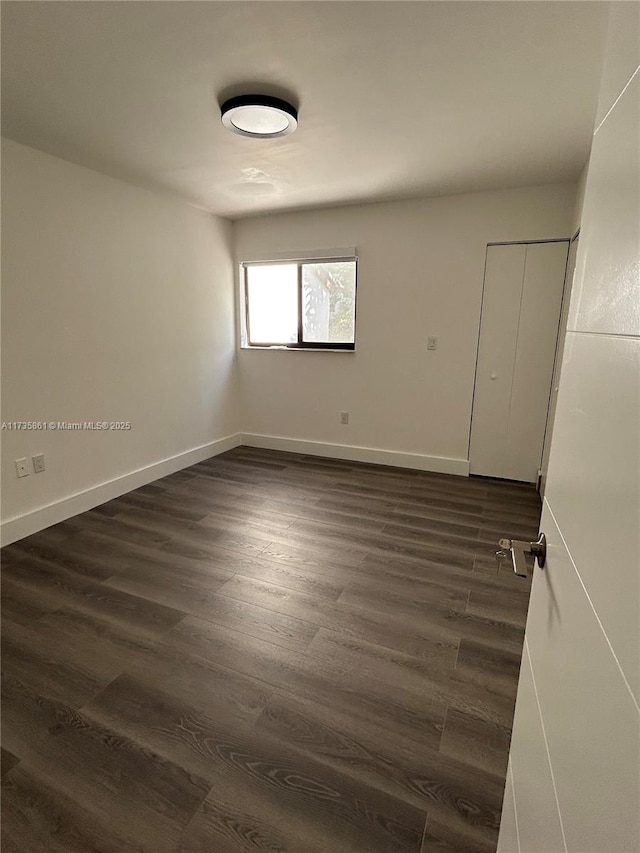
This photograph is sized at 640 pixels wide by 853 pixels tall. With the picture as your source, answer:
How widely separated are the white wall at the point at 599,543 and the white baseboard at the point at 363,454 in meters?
3.14

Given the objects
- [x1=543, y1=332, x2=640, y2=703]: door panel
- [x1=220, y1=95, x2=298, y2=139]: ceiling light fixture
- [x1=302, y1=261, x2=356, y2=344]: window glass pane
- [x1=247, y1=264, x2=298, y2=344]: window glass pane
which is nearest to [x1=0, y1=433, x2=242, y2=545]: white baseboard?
[x1=247, y1=264, x2=298, y2=344]: window glass pane

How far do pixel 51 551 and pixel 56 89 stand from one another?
2.43 m

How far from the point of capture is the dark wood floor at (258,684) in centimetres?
116

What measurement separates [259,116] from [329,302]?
2156 mm

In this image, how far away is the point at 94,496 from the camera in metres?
3.09

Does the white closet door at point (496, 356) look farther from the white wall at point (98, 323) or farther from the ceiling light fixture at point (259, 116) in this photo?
the white wall at point (98, 323)

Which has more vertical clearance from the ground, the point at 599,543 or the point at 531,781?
the point at 599,543

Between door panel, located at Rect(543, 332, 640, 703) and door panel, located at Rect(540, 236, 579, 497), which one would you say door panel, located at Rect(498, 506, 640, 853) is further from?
door panel, located at Rect(540, 236, 579, 497)

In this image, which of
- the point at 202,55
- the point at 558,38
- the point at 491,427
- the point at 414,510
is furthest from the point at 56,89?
the point at 491,427

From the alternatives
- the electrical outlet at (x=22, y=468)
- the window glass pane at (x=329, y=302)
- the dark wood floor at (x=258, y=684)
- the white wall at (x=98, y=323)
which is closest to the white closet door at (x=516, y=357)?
the dark wood floor at (x=258, y=684)

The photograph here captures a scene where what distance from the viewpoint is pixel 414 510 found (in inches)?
121

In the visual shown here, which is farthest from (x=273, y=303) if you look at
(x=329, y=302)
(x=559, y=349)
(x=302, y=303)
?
(x=559, y=349)

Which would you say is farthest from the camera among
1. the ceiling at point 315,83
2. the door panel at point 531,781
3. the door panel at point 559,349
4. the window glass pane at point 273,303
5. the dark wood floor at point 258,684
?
the window glass pane at point 273,303

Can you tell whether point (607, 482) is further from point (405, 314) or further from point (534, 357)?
point (405, 314)
